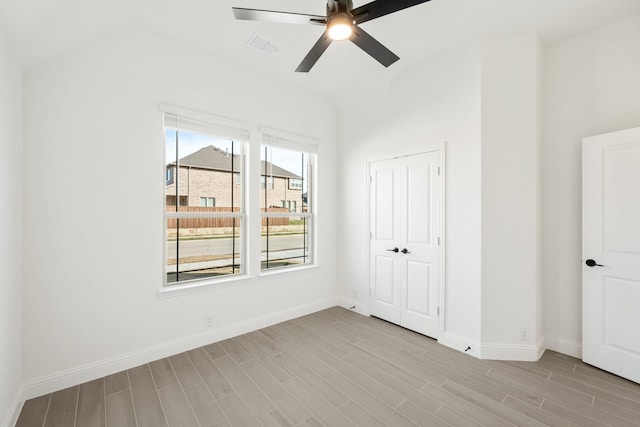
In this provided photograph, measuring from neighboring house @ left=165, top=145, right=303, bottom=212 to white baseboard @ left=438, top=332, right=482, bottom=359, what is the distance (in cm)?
260

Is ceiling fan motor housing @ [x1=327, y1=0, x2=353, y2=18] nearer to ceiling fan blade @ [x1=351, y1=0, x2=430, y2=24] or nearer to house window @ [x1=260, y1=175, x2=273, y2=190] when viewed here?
ceiling fan blade @ [x1=351, y1=0, x2=430, y2=24]

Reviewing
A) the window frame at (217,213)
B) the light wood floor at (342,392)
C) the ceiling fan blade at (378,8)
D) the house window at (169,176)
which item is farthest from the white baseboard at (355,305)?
the ceiling fan blade at (378,8)

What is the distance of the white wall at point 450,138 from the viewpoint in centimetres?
294

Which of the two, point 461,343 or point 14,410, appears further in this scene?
point 461,343

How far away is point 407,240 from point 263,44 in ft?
9.17

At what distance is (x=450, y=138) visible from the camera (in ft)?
10.3

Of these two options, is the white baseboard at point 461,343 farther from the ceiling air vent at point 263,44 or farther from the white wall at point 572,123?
the ceiling air vent at point 263,44

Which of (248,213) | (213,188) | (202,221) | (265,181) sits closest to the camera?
(202,221)

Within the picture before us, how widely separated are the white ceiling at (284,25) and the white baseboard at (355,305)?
3248 mm

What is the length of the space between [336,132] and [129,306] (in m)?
3.50

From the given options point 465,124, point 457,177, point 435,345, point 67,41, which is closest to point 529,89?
point 465,124

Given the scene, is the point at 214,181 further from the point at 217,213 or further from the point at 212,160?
the point at 217,213

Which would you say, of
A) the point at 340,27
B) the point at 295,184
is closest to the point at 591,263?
the point at 340,27

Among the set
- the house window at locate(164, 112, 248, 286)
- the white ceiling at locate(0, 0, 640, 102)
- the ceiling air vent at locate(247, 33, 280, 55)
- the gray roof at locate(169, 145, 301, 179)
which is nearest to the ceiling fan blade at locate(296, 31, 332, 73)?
the white ceiling at locate(0, 0, 640, 102)
